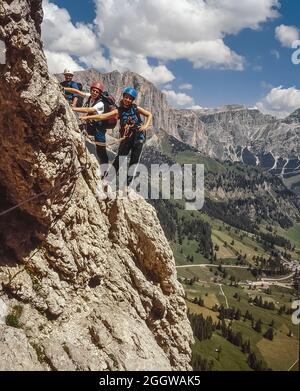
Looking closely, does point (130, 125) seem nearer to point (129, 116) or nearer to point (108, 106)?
point (129, 116)

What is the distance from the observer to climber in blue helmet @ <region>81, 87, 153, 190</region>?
75.3ft

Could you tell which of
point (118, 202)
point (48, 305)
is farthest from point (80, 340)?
point (118, 202)

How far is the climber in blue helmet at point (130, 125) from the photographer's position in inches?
904

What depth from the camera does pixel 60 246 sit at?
2108cm

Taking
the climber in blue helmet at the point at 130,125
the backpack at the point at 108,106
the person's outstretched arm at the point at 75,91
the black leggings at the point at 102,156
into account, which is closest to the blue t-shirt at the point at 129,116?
the climber in blue helmet at the point at 130,125

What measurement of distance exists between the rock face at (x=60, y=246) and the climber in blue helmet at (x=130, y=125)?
2.31 m

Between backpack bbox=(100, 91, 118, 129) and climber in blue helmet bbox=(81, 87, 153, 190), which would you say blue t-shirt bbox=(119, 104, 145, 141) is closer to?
climber in blue helmet bbox=(81, 87, 153, 190)

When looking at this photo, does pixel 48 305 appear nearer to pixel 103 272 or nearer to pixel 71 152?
pixel 103 272

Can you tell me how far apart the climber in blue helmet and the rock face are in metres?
2.31

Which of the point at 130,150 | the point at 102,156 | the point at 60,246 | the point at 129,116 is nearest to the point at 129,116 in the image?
the point at 129,116

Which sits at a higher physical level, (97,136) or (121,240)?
(97,136)
